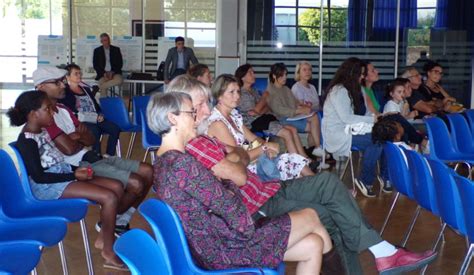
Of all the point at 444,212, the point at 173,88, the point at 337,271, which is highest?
the point at 173,88

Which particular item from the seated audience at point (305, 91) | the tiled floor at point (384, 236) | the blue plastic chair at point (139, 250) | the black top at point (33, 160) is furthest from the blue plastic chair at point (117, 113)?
the blue plastic chair at point (139, 250)

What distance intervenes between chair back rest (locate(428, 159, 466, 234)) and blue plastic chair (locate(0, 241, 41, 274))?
215 cm

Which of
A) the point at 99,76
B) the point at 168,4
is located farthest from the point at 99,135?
the point at 168,4

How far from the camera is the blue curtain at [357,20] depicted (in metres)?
12.5

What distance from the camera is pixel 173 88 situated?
4141 millimetres

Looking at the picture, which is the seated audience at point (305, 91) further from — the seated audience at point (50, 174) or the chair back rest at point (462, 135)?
the seated audience at point (50, 174)

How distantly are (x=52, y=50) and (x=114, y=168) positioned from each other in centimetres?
931

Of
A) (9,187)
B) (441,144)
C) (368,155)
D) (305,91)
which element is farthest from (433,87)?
(9,187)

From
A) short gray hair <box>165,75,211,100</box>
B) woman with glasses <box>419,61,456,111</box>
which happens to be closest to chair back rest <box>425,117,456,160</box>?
woman with glasses <box>419,61,456,111</box>

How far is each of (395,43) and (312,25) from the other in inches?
53.6

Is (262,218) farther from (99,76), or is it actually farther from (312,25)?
(99,76)

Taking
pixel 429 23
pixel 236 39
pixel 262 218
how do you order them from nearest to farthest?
pixel 262 218 < pixel 429 23 < pixel 236 39

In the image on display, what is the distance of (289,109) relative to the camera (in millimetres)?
8914

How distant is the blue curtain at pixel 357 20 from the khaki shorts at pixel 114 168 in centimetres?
776
